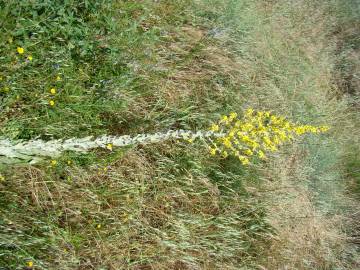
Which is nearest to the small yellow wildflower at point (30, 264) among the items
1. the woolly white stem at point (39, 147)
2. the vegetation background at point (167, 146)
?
the vegetation background at point (167, 146)

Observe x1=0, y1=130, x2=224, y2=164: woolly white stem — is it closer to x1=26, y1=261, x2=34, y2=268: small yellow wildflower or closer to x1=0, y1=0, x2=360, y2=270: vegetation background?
x1=0, y1=0, x2=360, y2=270: vegetation background

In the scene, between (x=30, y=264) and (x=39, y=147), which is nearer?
(x=30, y=264)

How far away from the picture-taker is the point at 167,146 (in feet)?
10.7

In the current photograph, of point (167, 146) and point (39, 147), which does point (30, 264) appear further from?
point (167, 146)

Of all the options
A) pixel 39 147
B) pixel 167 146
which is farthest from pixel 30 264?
pixel 167 146

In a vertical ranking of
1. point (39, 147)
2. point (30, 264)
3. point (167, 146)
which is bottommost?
point (30, 264)

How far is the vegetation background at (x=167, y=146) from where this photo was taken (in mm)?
2646

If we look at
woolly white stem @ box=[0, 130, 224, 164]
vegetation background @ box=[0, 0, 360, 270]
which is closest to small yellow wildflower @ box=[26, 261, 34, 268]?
vegetation background @ box=[0, 0, 360, 270]

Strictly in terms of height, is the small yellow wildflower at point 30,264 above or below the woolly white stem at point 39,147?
below

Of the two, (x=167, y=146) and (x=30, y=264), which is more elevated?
(x=167, y=146)

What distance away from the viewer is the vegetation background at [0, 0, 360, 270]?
2.65 meters

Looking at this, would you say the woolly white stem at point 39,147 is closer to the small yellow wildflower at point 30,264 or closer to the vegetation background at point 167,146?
the vegetation background at point 167,146

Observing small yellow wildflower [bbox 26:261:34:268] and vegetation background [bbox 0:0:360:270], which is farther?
vegetation background [bbox 0:0:360:270]

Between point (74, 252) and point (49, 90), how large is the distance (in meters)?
1.16
